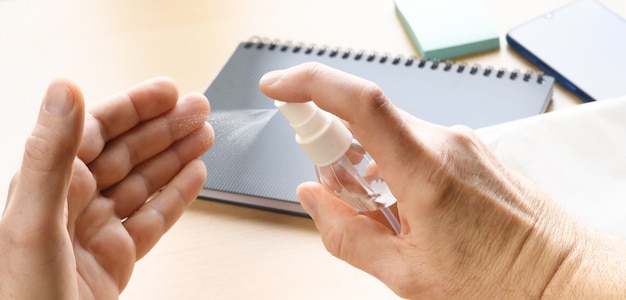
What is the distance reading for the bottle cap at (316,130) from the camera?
0.53m

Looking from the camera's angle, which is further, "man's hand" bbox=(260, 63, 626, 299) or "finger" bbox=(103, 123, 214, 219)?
"finger" bbox=(103, 123, 214, 219)

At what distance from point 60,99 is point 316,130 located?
18 centimetres

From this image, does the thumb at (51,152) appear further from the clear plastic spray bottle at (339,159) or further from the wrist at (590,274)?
the wrist at (590,274)

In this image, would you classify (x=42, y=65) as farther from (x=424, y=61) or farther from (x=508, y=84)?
(x=508, y=84)

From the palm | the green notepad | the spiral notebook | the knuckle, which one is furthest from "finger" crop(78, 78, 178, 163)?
the green notepad

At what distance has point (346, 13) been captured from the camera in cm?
102

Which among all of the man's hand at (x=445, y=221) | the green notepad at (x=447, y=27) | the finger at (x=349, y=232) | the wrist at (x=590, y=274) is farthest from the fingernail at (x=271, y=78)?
the green notepad at (x=447, y=27)

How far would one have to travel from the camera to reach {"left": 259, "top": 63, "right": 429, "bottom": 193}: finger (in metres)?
0.51

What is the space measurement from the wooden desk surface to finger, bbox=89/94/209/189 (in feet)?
0.29

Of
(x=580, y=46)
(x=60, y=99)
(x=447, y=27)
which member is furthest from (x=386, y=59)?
(x=60, y=99)

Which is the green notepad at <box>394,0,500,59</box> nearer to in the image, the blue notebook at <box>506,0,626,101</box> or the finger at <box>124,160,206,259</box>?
the blue notebook at <box>506,0,626,101</box>

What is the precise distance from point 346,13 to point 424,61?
189 millimetres

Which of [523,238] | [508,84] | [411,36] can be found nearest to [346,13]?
[411,36]

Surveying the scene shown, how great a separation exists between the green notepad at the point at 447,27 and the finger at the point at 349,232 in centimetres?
36
